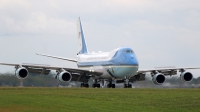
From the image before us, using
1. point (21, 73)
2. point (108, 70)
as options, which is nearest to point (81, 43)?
point (108, 70)

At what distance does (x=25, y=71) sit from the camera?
53.8m

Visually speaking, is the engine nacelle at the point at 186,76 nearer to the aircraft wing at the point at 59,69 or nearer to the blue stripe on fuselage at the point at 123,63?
the blue stripe on fuselage at the point at 123,63

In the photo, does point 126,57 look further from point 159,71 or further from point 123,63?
point 159,71

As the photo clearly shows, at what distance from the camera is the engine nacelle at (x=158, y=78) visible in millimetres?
58750

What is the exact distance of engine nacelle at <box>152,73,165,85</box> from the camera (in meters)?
58.8

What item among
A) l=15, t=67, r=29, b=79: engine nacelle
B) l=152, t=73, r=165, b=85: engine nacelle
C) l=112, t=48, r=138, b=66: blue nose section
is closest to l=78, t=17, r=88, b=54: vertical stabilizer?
l=112, t=48, r=138, b=66: blue nose section

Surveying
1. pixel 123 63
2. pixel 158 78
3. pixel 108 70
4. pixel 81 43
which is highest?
pixel 81 43

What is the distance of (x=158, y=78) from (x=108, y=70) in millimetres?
5597

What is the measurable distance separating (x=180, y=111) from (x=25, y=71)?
92.3 ft

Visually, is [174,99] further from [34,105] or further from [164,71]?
[164,71]

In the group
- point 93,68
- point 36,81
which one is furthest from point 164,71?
point 36,81

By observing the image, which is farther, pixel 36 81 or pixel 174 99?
pixel 36 81

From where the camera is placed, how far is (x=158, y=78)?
59094 mm

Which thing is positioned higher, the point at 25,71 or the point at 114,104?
the point at 25,71
